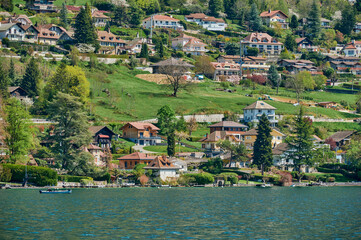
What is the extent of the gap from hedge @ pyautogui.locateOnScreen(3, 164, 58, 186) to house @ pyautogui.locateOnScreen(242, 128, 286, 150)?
45596mm

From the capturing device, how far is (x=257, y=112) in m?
136

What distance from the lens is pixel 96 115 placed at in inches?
4946

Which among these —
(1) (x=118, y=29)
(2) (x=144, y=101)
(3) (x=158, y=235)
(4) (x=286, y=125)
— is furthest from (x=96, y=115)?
(3) (x=158, y=235)

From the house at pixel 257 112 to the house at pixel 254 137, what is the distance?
8915 mm

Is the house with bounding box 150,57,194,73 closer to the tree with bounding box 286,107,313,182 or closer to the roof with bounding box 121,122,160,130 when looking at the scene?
the roof with bounding box 121,122,160,130

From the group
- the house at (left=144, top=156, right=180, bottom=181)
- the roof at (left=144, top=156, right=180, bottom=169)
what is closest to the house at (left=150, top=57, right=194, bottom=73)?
the roof at (left=144, top=156, right=180, bottom=169)

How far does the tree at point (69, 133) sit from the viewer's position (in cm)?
9312

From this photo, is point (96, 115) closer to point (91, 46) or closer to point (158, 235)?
point (91, 46)

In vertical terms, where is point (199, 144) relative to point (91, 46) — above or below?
below

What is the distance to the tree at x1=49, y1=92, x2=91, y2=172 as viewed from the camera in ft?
306

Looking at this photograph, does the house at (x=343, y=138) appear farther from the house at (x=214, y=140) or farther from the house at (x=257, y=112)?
the house at (x=214, y=140)

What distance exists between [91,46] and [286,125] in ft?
182

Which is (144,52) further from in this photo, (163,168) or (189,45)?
(163,168)

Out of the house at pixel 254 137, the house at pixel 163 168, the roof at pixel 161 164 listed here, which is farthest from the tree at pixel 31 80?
the house at pixel 254 137
